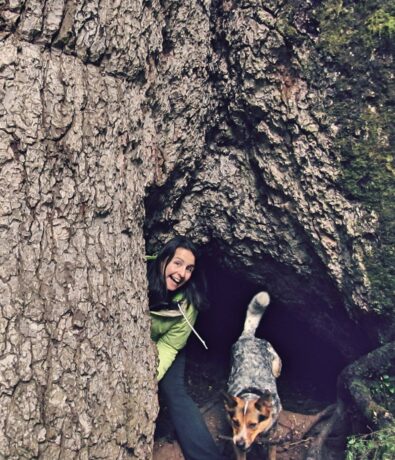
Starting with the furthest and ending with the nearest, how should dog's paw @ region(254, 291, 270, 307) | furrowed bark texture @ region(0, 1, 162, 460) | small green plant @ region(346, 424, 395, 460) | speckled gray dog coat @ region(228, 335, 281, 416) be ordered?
dog's paw @ region(254, 291, 270, 307) → speckled gray dog coat @ region(228, 335, 281, 416) → small green plant @ region(346, 424, 395, 460) → furrowed bark texture @ region(0, 1, 162, 460)

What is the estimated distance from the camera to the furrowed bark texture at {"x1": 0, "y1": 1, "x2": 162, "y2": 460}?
2.40 m

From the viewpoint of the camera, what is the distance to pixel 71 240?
263 centimetres

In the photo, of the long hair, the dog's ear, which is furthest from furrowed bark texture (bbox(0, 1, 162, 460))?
the dog's ear

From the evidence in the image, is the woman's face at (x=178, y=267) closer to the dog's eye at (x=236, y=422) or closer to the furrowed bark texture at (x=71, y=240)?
the furrowed bark texture at (x=71, y=240)

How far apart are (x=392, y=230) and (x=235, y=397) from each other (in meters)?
1.63

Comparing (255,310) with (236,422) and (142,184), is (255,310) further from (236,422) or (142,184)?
(142,184)

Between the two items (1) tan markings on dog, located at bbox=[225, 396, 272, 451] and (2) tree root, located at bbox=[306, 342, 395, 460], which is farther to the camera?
(1) tan markings on dog, located at bbox=[225, 396, 272, 451]

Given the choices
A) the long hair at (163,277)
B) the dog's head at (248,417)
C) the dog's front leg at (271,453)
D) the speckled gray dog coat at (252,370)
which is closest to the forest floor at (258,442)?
the dog's front leg at (271,453)

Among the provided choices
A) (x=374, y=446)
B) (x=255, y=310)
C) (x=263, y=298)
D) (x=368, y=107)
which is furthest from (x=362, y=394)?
(x=368, y=107)

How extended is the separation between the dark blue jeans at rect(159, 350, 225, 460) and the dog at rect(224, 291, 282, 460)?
0.21 m

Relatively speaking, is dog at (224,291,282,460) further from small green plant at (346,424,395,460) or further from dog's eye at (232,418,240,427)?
small green plant at (346,424,395,460)

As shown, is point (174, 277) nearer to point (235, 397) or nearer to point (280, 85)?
point (235, 397)

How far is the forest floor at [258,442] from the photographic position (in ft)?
13.8

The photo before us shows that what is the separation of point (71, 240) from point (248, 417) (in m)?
2.04
